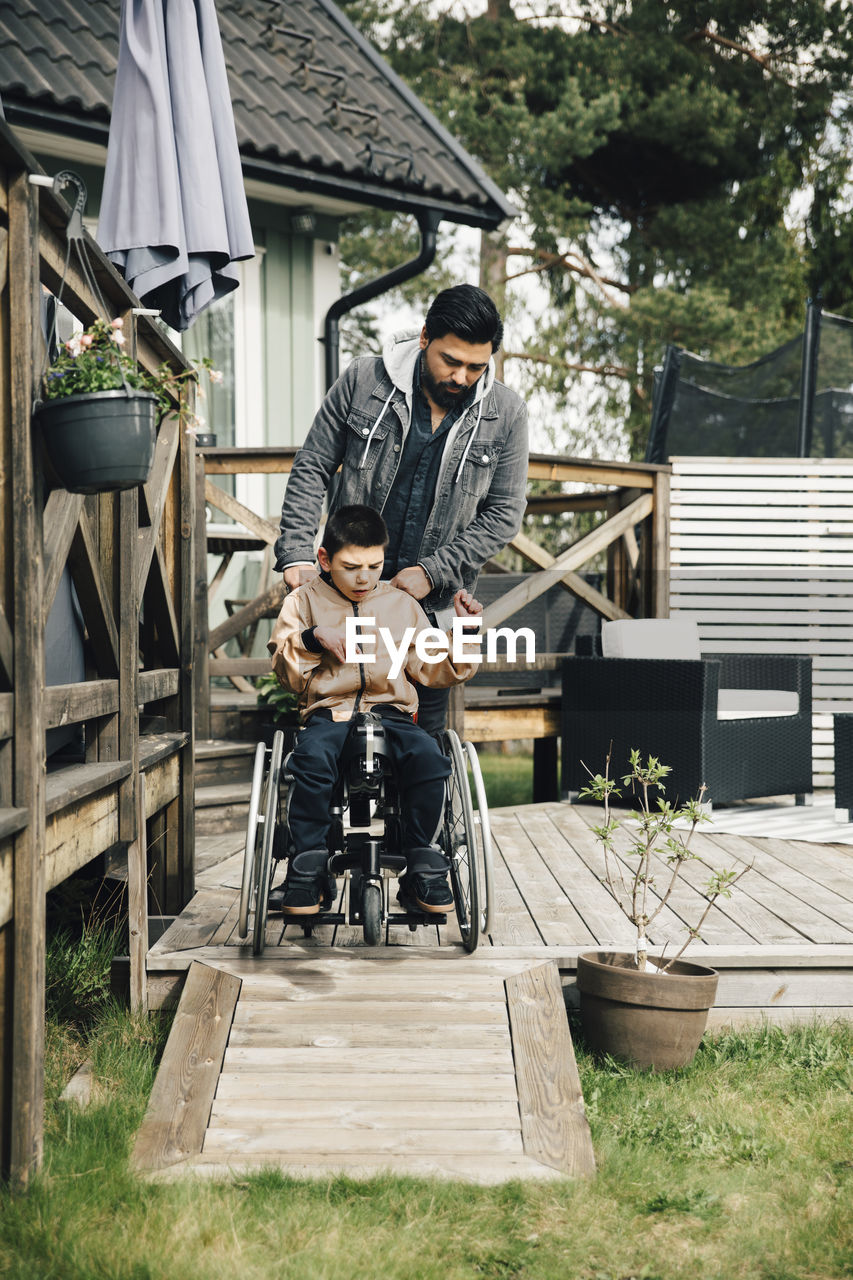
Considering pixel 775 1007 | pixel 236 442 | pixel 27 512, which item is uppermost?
pixel 236 442

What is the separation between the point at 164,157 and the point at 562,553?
3063 mm

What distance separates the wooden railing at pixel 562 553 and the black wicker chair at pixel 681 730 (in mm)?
602

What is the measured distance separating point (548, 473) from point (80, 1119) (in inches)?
171

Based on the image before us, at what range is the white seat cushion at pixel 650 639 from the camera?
20.6 ft

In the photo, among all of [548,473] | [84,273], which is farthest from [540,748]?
[84,273]

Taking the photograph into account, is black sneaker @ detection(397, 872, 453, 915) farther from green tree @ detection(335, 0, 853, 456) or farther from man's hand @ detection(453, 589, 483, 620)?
green tree @ detection(335, 0, 853, 456)

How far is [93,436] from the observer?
2.54 meters

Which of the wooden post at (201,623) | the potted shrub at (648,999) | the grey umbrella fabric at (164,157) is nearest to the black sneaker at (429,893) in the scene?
the potted shrub at (648,999)

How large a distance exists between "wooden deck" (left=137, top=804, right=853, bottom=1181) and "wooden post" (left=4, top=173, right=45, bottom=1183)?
0.34 meters

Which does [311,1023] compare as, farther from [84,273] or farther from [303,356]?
[303,356]

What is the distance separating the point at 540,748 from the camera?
25.5ft

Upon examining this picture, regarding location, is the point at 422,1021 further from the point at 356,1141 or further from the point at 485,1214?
the point at 485,1214

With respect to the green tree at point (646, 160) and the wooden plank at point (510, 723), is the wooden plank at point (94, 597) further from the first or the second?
the green tree at point (646, 160)
